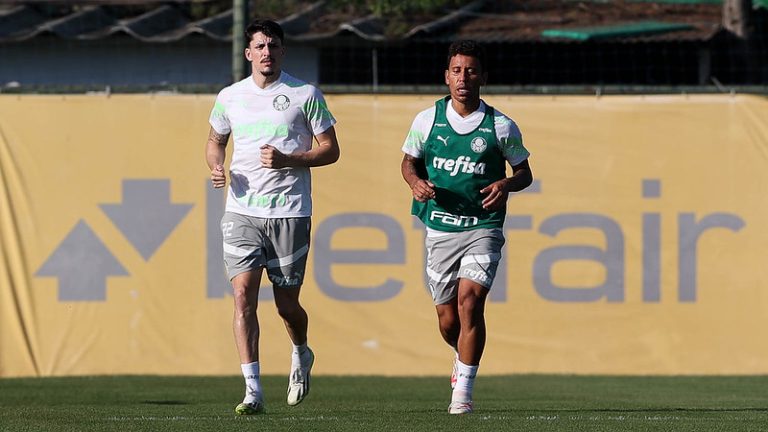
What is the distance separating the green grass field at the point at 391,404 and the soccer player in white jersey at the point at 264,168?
789 mm

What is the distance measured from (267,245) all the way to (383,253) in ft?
13.2

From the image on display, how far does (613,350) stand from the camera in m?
12.0

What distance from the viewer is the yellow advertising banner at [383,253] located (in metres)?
11.9

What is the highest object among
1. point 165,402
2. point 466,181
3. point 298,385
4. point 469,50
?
point 469,50

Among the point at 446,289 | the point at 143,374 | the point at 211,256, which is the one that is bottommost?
the point at 143,374

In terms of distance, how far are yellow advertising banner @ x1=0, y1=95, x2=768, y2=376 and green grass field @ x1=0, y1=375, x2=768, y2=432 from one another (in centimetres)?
34

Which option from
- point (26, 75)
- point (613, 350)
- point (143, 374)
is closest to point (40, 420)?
point (143, 374)

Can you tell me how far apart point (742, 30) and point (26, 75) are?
8.66 metres

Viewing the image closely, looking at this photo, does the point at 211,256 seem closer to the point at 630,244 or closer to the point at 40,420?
the point at 630,244

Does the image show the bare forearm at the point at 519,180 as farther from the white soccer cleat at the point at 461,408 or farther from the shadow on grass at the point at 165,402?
the shadow on grass at the point at 165,402

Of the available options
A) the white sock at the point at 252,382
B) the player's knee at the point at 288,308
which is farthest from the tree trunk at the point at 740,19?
the white sock at the point at 252,382

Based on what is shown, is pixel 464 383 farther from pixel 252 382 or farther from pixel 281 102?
pixel 281 102

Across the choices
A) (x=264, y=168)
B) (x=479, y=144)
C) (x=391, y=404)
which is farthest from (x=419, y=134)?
(x=391, y=404)

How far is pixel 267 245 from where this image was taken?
8.05 m
